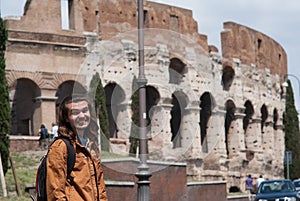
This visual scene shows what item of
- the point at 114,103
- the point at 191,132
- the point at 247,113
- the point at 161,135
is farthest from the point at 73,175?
the point at 247,113

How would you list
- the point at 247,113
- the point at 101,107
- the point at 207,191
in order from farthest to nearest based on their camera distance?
the point at 247,113 < the point at 101,107 < the point at 207,191

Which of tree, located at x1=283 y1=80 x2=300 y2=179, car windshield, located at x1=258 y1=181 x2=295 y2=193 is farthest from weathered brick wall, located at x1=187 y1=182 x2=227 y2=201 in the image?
tree, located at x1=283 y1=80 x2=300 y2=179

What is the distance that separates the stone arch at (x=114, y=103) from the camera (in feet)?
128

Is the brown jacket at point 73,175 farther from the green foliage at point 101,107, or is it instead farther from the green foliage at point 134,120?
the green foliage at point 134,120

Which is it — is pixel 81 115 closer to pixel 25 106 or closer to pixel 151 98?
pixel 25 106

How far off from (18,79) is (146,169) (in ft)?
59.0

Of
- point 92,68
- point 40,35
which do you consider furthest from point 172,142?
point 40,35

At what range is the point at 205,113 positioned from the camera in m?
45.7

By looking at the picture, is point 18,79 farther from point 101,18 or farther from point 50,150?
point 50,150

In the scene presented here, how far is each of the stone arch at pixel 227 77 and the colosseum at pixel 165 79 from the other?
66 millimetres

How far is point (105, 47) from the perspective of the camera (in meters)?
38.2

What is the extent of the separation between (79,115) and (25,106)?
104 feet

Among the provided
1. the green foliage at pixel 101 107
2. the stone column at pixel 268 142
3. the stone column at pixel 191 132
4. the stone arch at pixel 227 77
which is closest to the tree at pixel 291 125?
the stone column at pixel 268 142

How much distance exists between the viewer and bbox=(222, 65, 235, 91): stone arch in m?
47.0
